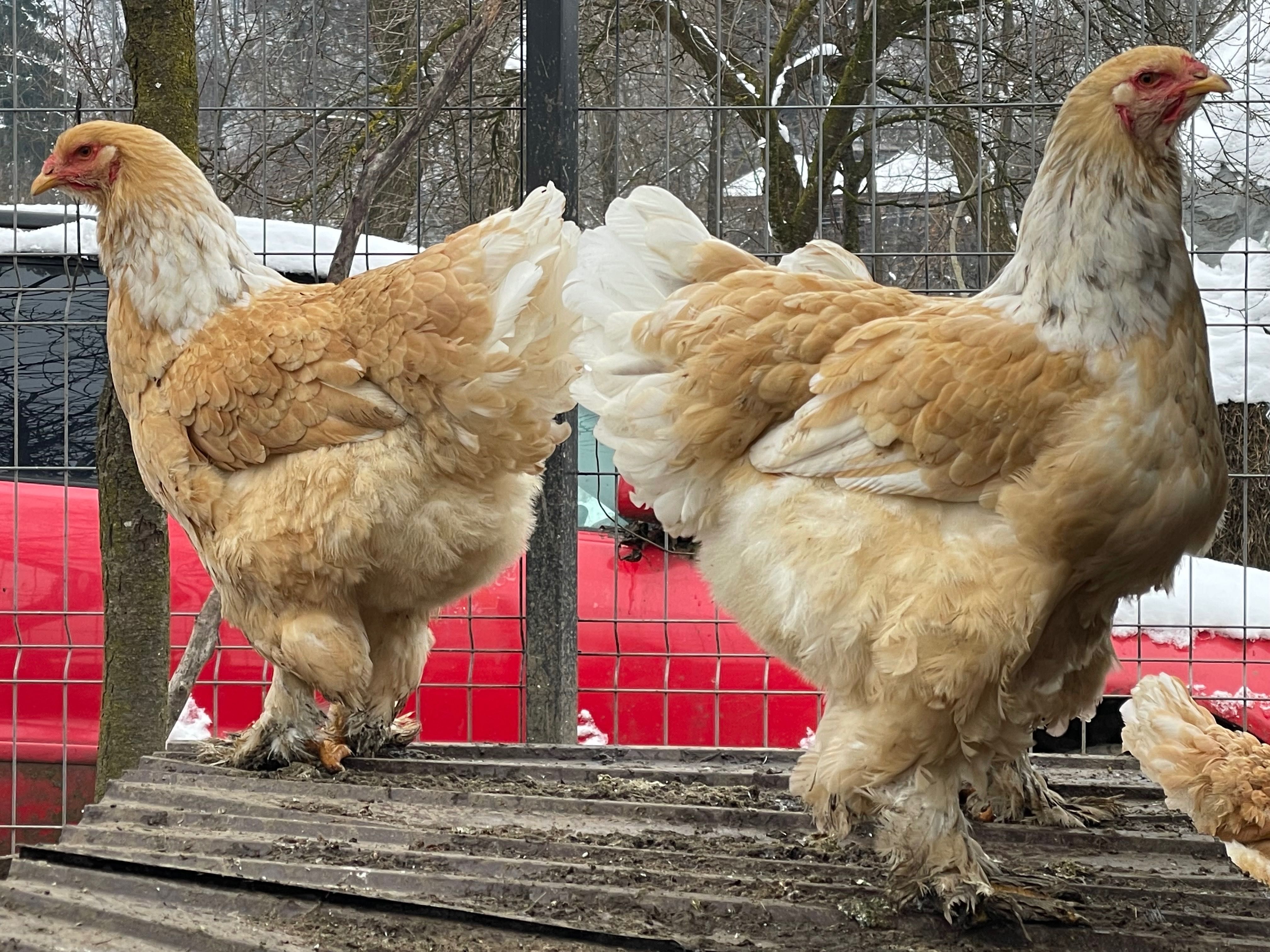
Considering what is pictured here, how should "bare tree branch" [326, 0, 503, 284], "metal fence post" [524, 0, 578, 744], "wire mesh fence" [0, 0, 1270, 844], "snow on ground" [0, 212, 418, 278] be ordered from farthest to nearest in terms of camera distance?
"snow on ground" [0, 212, 418, 278], "wire mesh fence" [0, 0, 1270, 844], "metal fence post" [524, 0, 578, 744], "bare tree branch" [326, 0, 503, 284]

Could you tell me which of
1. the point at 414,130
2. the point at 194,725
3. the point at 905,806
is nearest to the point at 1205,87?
the point at 905,806

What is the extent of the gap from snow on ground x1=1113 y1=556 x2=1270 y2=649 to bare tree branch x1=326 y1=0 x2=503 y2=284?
307cm

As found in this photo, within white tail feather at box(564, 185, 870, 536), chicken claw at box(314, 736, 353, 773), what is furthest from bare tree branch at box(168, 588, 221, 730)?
white tail feather at box(564, 185, 870, 536)

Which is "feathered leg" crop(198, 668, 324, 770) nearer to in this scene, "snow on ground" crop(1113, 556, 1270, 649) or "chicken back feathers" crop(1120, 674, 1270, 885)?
"chicken back feathers" crop(1120, 674, 1270, 885)

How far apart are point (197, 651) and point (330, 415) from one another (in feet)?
3.98

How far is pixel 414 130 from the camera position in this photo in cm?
396

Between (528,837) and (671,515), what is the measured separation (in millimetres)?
816

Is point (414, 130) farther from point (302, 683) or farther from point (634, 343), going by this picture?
point (302, 683)

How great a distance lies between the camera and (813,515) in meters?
2.57

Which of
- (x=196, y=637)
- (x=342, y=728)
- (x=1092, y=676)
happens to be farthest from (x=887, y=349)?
(x=196, y=637)

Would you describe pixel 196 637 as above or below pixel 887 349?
below

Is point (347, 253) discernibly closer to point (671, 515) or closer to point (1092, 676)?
point (671, 515)

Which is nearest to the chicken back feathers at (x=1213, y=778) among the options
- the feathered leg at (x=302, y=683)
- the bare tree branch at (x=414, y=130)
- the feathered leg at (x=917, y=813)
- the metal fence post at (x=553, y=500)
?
the feathered leg at (x=917, y=813)

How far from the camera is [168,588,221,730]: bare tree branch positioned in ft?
13.4
